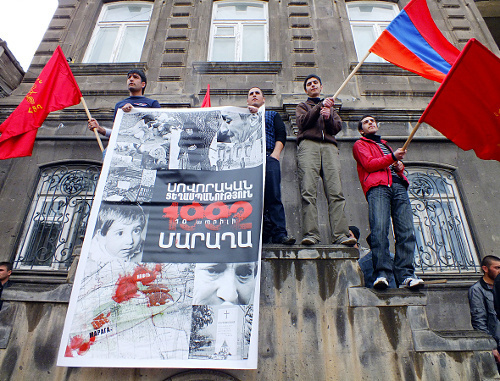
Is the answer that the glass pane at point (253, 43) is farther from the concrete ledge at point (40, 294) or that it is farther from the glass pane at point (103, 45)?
the concrete ledge at point (40, 294)

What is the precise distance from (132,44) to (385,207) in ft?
23.4

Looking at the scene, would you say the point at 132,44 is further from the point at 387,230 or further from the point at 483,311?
the point at 483,311

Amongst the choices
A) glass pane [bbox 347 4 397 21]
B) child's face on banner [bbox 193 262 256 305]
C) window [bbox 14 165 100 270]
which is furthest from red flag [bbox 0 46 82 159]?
glass pane [bbox 347 4 397 21]

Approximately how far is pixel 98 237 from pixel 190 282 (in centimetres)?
119

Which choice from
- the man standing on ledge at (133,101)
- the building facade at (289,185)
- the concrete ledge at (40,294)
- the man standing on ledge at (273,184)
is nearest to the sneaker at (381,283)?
the building facade at (289,185)

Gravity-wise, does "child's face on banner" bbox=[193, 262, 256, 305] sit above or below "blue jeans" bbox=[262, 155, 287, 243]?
below

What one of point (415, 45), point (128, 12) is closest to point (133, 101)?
point (415, 45)

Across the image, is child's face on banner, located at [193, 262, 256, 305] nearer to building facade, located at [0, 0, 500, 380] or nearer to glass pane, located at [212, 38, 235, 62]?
building facade, located at [0, 0, 500, 380]

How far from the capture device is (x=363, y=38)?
28.7ft

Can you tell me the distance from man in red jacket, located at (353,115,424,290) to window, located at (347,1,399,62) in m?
4.33

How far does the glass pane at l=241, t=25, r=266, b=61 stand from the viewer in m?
8.42

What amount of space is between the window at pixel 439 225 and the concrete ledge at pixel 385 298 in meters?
2.14

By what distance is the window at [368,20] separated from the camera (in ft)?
28.4

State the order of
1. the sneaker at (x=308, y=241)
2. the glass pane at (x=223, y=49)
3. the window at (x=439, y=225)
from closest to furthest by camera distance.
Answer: the sneaker at (x=308, y=241), the window at (x=439, y=225), the glass pane at (x=223, y=49)
